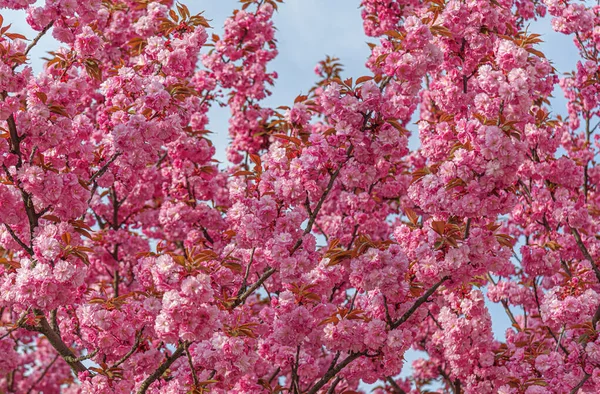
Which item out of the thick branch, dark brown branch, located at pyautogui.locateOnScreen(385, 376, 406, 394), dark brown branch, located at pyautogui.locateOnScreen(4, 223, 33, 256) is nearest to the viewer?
dark brown branch, located at pyautogui.locateOnScreen(4, 223, 33, 256)

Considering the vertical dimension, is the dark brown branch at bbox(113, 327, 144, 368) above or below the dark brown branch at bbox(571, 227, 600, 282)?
below

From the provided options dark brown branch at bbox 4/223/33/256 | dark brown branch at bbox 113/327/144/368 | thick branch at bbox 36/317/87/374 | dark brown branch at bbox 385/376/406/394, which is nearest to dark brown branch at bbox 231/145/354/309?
dark brown branch at bbox 113/327/144/368

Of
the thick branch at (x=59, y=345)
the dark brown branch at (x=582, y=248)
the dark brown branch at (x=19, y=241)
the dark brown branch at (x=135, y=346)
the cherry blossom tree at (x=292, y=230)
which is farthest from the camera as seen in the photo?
the dark brown branch at (x=582, y=248)

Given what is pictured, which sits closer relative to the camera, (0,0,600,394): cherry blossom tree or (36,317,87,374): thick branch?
(0,0,600,394): cherry blossom tree

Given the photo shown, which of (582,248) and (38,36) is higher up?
(38,36)

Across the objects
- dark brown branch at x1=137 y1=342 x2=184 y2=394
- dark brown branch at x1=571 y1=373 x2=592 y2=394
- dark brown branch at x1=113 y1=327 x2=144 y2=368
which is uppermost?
dark brown branch at x1=113 y1=327 x2=144 y2=368

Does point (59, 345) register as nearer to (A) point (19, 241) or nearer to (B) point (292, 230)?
(A) point (19, 241)

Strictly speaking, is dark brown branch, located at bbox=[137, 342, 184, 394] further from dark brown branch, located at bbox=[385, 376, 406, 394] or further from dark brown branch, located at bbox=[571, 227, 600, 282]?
dark brown branch, located at bbox=[571, 227, 600, 282]

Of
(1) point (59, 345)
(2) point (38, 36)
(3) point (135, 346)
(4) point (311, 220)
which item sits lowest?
(3) point (135, 346)

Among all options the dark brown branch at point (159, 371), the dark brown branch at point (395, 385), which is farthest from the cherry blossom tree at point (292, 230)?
the dark brown branch at point (395, 385)

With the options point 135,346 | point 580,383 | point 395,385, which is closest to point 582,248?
point 580,383

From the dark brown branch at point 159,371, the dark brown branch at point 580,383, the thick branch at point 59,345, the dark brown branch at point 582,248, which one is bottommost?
the dark brown branch at point 580,383

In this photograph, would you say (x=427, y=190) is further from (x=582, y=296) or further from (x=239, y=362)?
(x=582, y=296)

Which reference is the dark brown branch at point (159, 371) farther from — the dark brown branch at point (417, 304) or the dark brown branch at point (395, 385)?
the dark brown branch at point (395, 385)
